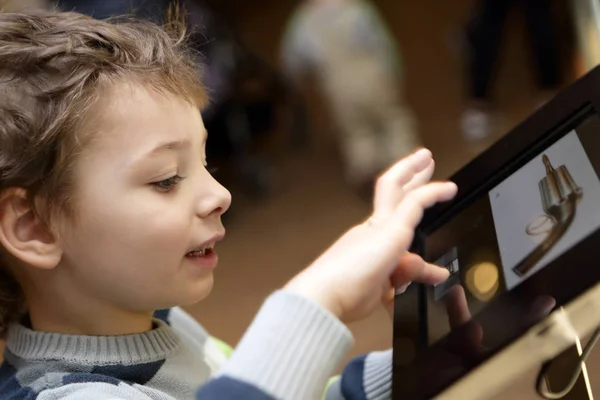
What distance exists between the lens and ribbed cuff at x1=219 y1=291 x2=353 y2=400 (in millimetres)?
477

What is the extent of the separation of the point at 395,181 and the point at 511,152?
0.44ft

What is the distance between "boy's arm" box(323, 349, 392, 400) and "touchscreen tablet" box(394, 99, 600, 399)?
0.42ft

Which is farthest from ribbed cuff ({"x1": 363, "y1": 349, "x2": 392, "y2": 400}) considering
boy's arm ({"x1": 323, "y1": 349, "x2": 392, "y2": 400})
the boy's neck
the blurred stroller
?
the blurred stroller

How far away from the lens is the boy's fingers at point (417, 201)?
540 mm

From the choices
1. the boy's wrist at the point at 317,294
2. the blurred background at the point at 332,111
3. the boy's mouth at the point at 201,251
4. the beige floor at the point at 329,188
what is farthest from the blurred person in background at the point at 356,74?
the boy's wrist at the point at 317,294

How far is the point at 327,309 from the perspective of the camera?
500 millimetres

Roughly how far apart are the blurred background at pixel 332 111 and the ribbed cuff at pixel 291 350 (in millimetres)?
1181

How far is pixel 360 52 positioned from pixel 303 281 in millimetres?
1588

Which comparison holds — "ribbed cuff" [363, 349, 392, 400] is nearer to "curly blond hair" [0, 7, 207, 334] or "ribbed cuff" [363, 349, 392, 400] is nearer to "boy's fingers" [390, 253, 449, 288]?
"boy's fingers" [390, 253, 449, 288]

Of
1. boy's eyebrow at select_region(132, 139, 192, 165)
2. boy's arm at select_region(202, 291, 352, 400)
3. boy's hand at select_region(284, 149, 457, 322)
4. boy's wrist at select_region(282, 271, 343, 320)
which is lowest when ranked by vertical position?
boy's arm at select_region(202, 291, 352, 400)

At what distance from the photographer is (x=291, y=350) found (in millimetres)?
485

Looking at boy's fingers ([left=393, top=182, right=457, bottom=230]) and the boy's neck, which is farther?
the boy's neck

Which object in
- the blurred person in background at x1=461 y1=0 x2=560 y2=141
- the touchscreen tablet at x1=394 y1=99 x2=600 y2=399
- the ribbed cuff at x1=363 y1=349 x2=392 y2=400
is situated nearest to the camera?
the touchscreen tablet at x1=394 y1=99 x2=600 y2=399

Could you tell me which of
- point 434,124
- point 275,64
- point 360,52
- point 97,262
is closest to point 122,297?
point 97,262
